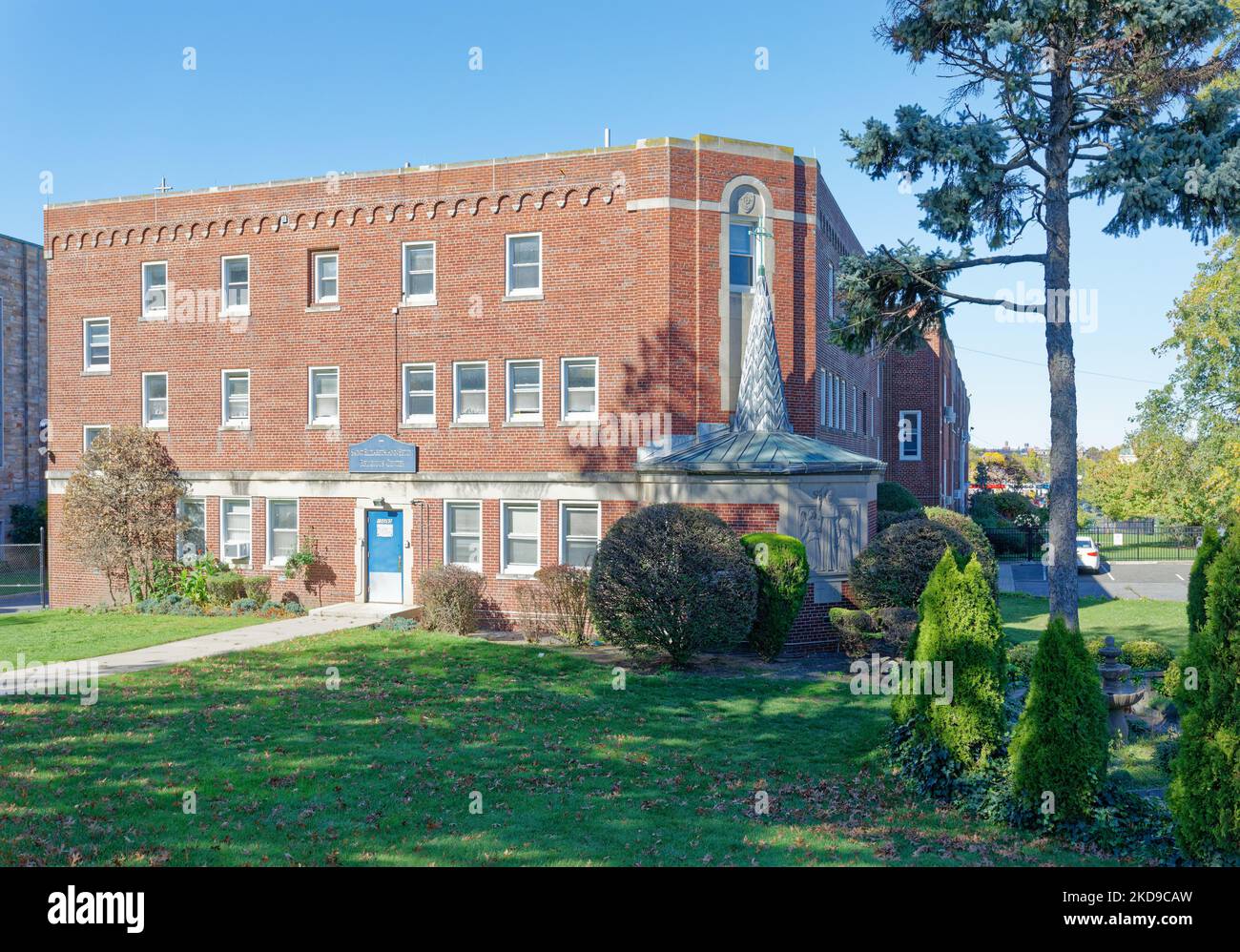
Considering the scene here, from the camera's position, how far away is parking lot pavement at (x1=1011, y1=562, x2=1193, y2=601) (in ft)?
95.5

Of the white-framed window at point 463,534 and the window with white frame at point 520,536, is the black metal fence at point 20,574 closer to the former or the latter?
the white-framed window at point 463,534

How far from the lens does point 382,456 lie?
871 inches

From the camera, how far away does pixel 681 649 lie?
15648 mm

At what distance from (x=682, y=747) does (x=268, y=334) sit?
16903 mm

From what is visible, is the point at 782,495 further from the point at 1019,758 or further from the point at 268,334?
the point at 268,334

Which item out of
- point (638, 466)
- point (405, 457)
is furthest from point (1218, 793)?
point (405, 457)

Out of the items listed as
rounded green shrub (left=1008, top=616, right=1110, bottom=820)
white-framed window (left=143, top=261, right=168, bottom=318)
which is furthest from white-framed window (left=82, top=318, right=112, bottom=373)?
rounded green shrub (left=1008, top=616, right=1110, bottom=820)

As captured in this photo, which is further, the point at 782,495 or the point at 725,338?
the point at 725,338

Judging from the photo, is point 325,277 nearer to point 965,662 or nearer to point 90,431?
point 90,431

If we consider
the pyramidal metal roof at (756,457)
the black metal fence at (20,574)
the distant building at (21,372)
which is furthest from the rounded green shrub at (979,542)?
the distant building at (21,372)

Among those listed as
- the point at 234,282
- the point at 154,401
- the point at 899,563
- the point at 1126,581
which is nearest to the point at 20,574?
the point at 154,401

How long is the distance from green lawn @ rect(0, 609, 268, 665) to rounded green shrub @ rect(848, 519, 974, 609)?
13.4 meters

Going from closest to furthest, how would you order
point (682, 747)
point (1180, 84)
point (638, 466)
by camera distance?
1. point (682, 747)
2. point (1180, 84)
3. point (638, 466)

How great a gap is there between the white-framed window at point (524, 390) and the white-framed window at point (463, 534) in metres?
2.36
